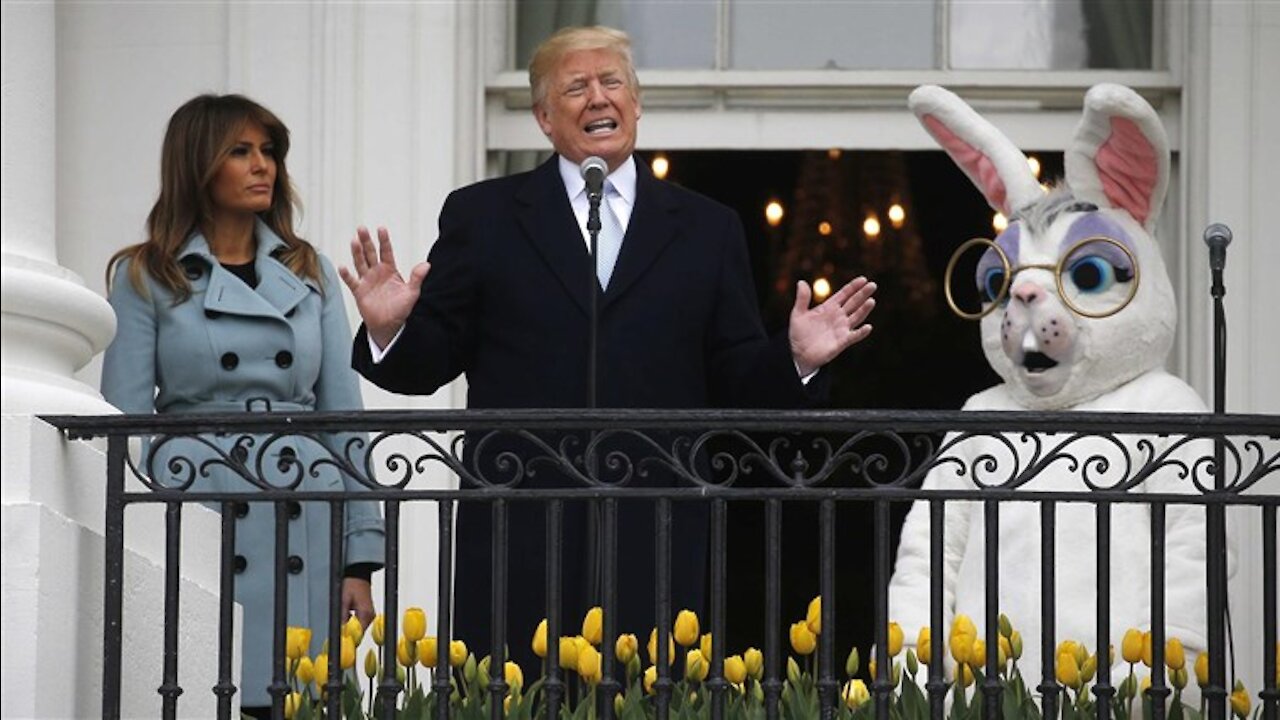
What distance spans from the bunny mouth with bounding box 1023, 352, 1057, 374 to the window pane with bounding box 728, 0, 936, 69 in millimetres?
1266

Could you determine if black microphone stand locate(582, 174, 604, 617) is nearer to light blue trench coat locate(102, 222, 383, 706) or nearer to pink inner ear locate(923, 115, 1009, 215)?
light blue trench coat locate(102, 222, 383, 706)

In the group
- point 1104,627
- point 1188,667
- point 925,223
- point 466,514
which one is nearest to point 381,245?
point 466,514

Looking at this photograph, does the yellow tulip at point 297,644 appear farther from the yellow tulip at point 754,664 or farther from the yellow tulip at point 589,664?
the yellow tulip at point 754,664

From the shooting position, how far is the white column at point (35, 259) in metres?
6.25

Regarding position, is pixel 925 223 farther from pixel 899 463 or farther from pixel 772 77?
pixel 772 77

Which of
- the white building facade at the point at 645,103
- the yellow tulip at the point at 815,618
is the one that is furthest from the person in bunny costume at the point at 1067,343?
the yellow tulip at the point at 815,618

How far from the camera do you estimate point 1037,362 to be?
26.3 ft

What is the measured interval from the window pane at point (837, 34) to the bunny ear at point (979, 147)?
0.70 metres

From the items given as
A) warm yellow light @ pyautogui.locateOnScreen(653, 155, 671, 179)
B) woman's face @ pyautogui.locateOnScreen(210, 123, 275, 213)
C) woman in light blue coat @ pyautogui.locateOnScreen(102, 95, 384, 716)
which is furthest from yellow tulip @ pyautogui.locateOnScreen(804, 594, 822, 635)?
warm yellow light @ pyautogui.locateOnScreen(653, 155, 671, 179)

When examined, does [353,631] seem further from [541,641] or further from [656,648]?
[656,648]

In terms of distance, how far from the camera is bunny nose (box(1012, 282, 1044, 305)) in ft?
26.1

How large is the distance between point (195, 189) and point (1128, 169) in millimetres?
2382

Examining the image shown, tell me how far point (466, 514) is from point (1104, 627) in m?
1.62

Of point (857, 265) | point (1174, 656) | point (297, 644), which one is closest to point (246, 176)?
point (297, 644)
